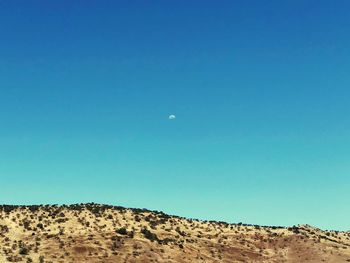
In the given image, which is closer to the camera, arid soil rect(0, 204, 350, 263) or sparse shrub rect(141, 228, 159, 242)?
arid soil rect(0, 204, 350, 263)

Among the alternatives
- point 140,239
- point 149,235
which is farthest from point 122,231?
point 149,235

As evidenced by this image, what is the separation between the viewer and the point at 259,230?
→ 87562 millimetres

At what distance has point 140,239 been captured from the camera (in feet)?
225

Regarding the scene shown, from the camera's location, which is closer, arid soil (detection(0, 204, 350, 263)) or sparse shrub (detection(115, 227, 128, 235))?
arid soil (detection(0, 204, 350, 263))

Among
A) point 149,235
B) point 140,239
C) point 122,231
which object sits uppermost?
point 122,231

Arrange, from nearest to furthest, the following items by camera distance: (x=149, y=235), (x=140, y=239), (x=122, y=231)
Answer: (x=140, y=239) < (x=122, y=231) < (x=149, y=235)

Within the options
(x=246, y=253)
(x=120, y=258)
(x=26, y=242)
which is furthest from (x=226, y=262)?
(x=26, y=242)

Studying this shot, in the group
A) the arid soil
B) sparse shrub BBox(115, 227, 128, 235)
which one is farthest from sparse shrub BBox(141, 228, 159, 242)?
sparse shrub BBox(115, 227, 128, 235)

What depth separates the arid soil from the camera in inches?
2453

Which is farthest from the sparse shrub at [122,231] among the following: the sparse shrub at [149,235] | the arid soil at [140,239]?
the sparse shrub at [149,235]

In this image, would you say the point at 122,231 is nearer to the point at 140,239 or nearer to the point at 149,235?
the point at 140,239

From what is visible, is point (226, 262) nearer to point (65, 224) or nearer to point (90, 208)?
point (65, 224)

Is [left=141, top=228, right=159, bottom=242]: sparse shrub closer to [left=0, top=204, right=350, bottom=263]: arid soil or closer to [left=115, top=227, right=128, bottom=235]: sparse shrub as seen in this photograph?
[left=0, top=204, right=350, bottom=263]: arid soil

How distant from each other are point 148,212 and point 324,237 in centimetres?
3183
